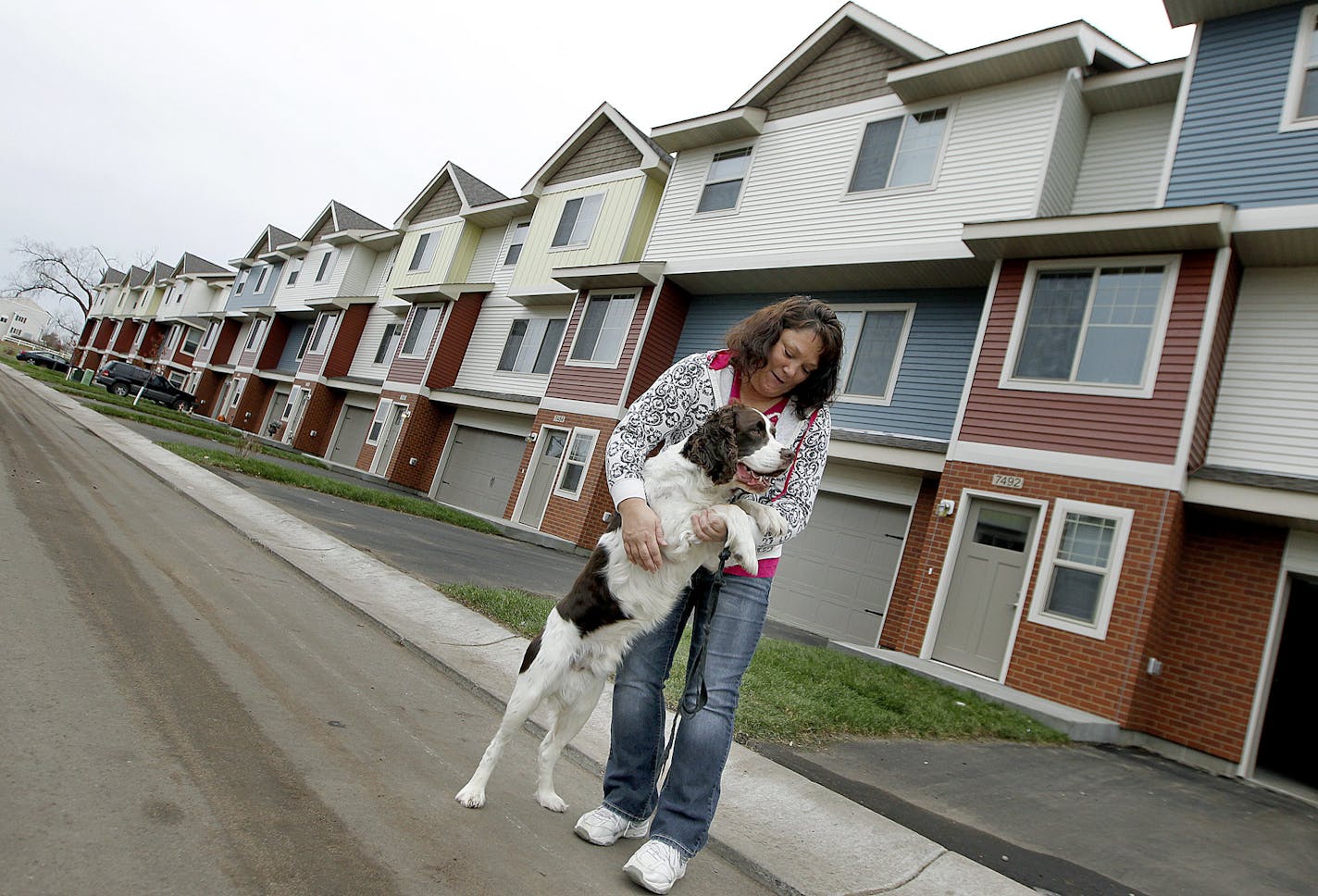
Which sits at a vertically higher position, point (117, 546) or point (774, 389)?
point (774, 389)

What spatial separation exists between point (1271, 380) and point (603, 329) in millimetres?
12766

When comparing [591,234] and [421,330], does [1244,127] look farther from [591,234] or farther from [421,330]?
[421,330]

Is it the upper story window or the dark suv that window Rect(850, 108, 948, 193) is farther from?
the dark suv

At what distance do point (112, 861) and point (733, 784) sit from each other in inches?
116

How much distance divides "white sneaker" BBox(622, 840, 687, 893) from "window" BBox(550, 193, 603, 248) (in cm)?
1946

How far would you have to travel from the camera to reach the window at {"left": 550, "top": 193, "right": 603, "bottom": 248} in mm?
21062

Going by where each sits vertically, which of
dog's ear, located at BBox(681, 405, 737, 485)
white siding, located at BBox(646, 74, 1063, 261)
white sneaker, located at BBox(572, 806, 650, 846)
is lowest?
white sneaker, located at BBox(572, 806, 650, 846)

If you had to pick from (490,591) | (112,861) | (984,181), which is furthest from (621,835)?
(984,181)

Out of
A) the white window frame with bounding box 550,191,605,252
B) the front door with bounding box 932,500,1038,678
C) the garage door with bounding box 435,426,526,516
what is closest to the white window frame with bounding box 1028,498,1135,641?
the front door with bounding box 932,500,1038,678

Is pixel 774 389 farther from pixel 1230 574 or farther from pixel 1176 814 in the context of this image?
pixel 1230 574

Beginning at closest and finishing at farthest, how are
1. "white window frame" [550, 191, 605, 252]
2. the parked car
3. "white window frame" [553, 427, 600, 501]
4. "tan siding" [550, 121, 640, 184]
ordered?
"white window frame" [553, 427, 600, 501] → "tan siding" [550, 121, 640, 184] → "white window frame" [550, 191, 605, 252] → the parked car

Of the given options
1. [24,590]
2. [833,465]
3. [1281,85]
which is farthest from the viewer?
[833,465]

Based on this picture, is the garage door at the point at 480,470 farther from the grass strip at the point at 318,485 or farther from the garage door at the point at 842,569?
the garage door at the point at 842,569

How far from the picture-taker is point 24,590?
4.90m
